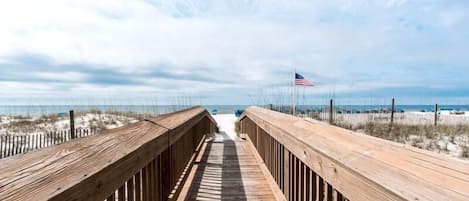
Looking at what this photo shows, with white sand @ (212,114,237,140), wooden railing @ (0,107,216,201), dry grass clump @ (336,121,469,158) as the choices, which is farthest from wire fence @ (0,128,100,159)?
dry grass clump @ (336,121,469,158)

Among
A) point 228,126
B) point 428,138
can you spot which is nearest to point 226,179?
point 428,138

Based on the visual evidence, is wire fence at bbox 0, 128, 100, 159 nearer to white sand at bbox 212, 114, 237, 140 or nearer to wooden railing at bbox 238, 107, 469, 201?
white sand at bbox 212, 114, 237, 140

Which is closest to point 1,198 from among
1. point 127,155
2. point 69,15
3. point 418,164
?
point 127,155

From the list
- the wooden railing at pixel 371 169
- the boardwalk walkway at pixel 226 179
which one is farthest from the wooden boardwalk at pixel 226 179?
the wooden railing at pixel 371 169

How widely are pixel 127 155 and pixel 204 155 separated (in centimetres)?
398

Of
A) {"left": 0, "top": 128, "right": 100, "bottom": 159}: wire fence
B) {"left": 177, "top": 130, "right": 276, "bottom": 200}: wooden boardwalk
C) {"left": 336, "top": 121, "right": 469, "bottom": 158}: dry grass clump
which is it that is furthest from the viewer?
{"left": 0, "top": 128, "right": 100, "bottom": 159}: wire fence

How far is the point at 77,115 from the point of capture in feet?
60.4

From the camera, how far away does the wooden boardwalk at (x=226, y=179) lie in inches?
116

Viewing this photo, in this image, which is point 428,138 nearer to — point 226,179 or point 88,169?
point 226,179

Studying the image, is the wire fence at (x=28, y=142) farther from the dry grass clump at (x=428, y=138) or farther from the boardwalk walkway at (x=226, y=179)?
the dry grass clump at (x=428, y=138)

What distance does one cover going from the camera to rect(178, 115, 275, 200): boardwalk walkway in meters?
2.95

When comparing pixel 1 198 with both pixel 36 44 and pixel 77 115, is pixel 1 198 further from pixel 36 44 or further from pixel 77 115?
pixel 77 115

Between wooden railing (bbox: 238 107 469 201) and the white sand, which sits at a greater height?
wooden railing (bbox: 238 107 469 201)

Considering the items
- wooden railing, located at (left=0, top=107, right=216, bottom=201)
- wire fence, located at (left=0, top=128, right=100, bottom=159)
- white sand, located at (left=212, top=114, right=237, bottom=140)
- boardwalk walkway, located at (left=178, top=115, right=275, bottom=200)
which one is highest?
wooden railing, located at (left=0, top=107, right=216, bottom=201)
